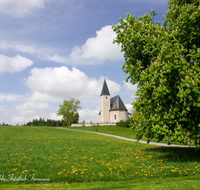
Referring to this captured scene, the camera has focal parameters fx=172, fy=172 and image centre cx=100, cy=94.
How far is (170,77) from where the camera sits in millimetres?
9945

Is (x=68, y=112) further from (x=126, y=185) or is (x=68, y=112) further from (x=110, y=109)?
(x=126, y=185)

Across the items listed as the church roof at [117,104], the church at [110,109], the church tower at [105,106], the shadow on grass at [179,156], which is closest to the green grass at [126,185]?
the shadow on grass at [179,156]

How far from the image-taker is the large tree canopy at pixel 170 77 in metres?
9.62

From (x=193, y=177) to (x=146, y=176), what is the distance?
95.7 inches

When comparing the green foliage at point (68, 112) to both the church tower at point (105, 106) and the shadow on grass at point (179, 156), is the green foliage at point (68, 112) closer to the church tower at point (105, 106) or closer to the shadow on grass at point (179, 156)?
the church tower at point (105, 106)

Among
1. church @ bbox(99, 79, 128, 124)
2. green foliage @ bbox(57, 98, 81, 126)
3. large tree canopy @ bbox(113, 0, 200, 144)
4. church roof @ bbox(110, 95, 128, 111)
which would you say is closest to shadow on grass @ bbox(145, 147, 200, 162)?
large tree canopy @ bbox(113, 0, 200, 144)

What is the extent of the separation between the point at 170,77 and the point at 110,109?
197ft

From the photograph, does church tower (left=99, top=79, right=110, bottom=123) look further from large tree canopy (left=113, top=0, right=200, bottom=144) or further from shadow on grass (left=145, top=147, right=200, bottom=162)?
large tree canopy (left=113, top=0, right=200, bottom=144)

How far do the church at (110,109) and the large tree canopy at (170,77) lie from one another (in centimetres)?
5408

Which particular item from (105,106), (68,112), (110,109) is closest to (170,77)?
(105,106)

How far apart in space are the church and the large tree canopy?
54.1 m

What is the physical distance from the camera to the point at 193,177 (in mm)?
8867

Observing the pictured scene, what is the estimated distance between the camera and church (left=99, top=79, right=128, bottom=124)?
219 ft

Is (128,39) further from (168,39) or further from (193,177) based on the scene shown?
(193,177)
